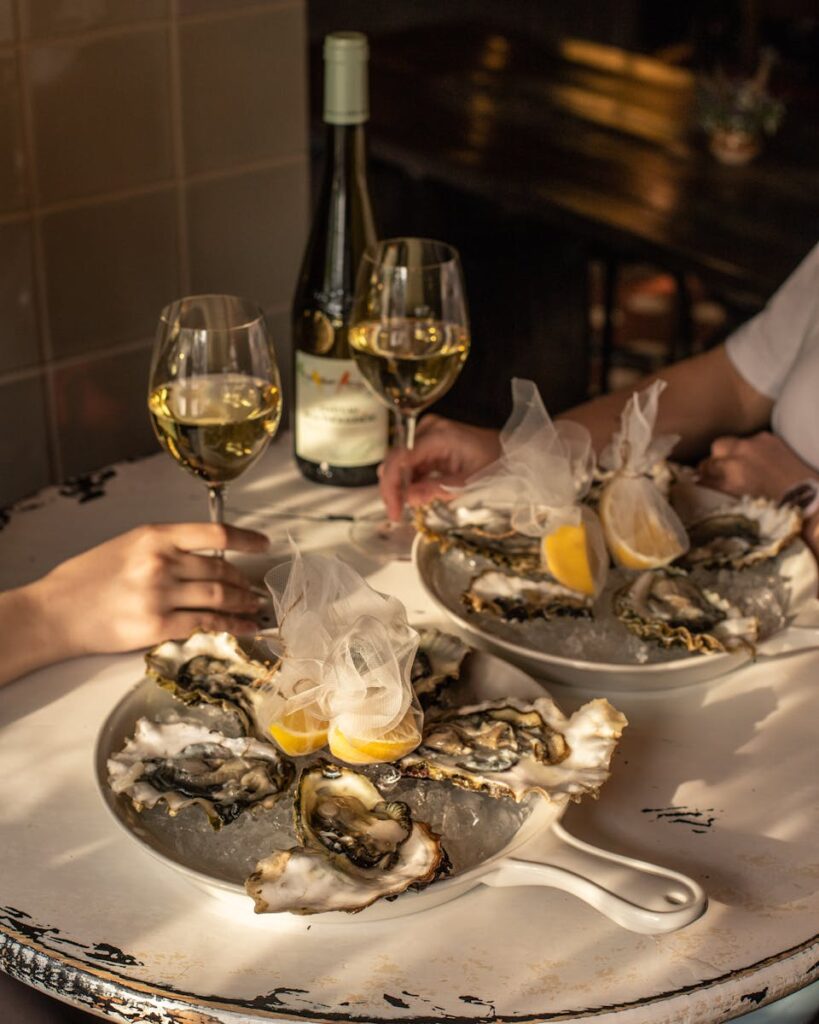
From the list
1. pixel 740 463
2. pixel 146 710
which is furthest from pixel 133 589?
pixel 740 463

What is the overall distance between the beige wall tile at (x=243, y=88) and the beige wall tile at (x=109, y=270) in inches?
3.5

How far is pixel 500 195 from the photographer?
269 cm

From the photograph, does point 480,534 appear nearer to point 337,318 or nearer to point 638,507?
point 638,507

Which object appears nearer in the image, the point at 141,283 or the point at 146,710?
the point at 146,710

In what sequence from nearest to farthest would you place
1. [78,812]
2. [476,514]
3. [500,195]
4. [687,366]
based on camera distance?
[78,812] → [476,514] → [687,366] → [500,195]

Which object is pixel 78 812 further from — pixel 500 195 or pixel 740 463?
pixel 500 195

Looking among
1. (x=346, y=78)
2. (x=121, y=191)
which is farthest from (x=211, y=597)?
(x=121, y=191)

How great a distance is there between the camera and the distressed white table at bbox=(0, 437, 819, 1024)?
695mm

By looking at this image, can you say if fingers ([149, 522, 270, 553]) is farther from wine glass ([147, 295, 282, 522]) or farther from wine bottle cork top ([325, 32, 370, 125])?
wine bottle cork top ([325, 32, 370, 125])

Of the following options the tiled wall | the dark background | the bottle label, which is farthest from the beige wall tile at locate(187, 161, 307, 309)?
the bottle label

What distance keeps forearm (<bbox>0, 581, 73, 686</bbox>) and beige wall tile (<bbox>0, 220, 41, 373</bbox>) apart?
58cm

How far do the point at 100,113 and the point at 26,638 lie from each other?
0.73 metres

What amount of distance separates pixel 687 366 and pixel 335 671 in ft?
2.95

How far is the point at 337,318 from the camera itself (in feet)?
4.23
